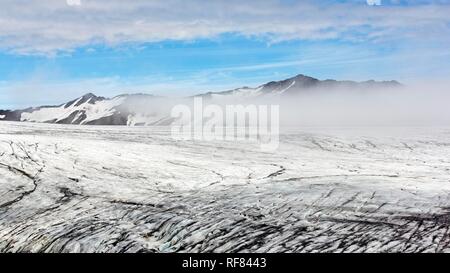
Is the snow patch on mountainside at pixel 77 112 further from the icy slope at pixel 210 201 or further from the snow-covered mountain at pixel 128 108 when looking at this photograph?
the icy slope at pixel 210 201

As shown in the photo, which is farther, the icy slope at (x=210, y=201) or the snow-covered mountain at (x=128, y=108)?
the snow-covered mountain at (x=128, y=108)

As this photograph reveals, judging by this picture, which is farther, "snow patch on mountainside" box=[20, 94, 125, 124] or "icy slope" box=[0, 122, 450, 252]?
"snow patch on mountainside" box=[20, 94, 125, 124]

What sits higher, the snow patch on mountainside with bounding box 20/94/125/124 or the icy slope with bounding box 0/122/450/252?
the snow patch on mountainside with bounding box 20/94/125/124

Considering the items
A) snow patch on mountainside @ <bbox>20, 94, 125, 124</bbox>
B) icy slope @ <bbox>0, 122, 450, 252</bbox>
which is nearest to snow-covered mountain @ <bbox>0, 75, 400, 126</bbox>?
snow patch on mountainside @ <bbox>20, 94, 125, 124</bbox>

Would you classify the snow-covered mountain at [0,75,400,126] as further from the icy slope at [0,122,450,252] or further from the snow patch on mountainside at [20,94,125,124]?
the icy slope at [0,122,450,252]

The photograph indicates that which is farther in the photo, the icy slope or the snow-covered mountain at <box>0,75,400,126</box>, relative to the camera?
the snow-covered mountain at <box>0,75,400,126</box>

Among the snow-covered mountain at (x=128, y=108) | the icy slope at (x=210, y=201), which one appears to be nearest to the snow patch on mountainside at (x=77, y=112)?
the snow-covered mountain at (x=128, y=108)

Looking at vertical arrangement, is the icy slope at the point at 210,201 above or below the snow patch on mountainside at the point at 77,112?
below
